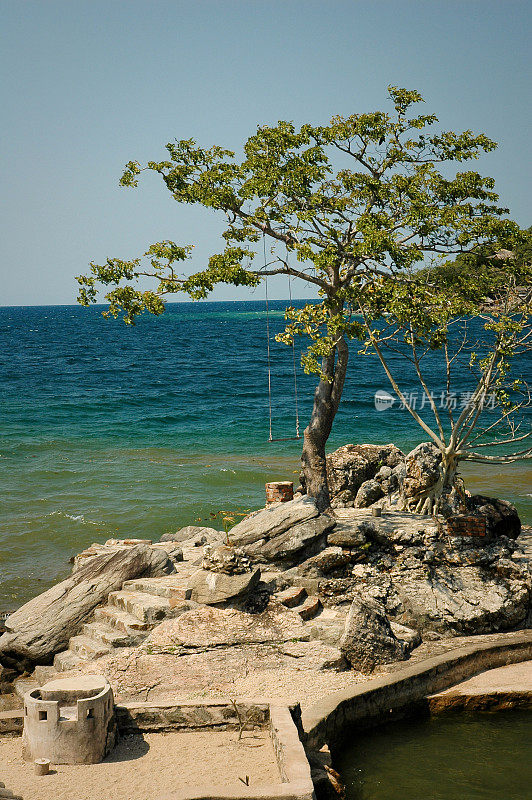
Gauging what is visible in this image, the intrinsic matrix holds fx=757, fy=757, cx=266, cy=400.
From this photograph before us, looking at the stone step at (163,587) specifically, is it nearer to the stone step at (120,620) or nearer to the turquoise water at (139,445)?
the stone step at (120,620)

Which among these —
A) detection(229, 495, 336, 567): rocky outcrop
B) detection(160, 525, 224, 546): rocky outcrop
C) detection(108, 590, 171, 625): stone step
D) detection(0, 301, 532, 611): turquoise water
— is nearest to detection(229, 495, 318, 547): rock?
detection(229, 495, 336, 567): rocky outcrop

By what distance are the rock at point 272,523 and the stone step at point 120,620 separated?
2.69 meters

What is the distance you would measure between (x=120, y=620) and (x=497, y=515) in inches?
317

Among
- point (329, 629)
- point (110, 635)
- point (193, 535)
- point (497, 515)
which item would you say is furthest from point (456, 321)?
point (110, 635)

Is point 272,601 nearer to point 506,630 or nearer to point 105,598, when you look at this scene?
point 105,598

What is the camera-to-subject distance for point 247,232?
16953mm

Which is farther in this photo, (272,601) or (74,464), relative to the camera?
(74,464)

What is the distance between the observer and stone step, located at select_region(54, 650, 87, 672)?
12594 millimetres

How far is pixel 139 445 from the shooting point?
3697 centimetres

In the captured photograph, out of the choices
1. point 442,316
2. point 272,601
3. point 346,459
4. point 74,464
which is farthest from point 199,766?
point 74,464

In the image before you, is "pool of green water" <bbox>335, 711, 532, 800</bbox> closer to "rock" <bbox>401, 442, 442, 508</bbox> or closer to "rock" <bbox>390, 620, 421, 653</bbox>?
"rock" <bbox>390, 620, 421, 653</bbox>

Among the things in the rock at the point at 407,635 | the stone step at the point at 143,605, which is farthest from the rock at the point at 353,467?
the stone step at the point at 143,605

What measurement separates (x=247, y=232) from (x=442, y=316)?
16.7ft

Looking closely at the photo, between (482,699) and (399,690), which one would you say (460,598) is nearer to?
(482,699)
